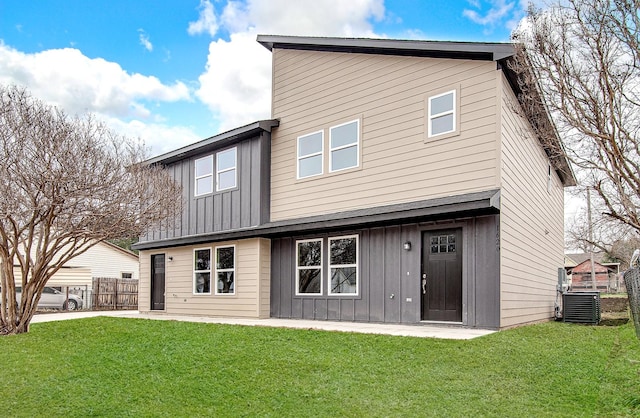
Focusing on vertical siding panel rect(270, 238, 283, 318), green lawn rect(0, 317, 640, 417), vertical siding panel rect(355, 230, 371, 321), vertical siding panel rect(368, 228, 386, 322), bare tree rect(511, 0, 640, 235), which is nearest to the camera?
green lawn rect(0, 317, 640, 417)

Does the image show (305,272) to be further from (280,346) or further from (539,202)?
(539,202)

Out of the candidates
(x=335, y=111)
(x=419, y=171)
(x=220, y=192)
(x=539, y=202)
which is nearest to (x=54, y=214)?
(x=220, y=192)

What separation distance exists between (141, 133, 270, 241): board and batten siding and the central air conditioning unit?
7553 mm

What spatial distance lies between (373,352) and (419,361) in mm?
743

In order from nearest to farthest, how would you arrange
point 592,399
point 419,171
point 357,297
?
1. point 592,399
2. point 419,171
3. point 357,297

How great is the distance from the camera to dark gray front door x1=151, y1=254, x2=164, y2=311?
52.2 ft

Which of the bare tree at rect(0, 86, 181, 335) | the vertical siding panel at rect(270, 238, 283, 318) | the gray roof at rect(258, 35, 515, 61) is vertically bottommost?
the vertical siding panel at rect(270, 238, 283, 318)

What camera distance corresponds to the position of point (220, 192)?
13.8 metres

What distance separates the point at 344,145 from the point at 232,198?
372 centimetres

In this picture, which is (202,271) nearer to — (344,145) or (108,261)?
(344,145)

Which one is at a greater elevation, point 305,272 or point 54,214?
point 54,214

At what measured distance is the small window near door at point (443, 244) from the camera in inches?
379

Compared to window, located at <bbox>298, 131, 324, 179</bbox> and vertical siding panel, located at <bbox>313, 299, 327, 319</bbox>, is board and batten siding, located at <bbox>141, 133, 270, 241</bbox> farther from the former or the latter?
vertical siding panel, located at <bbox>313, 299, 327, 319</bbox>

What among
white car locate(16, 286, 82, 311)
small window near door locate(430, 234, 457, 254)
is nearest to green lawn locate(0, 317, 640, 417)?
small window near door locate(430, 234, 457, 254)
